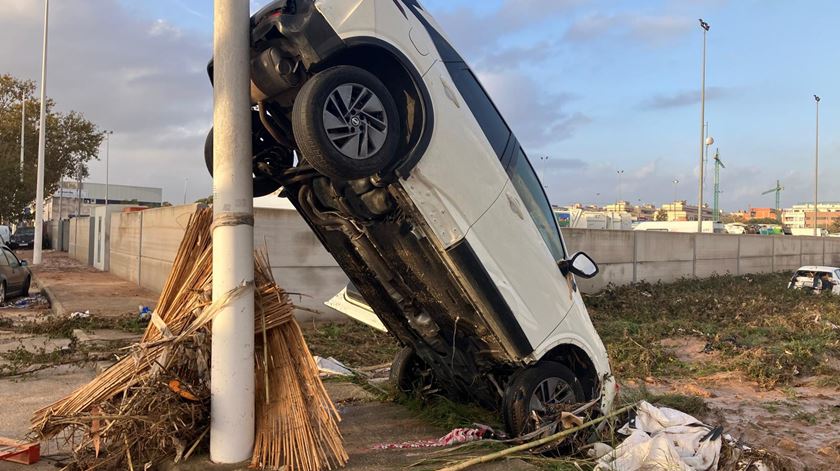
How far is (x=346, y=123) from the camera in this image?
325 cm

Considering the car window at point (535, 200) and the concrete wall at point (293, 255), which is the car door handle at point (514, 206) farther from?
the concrete wall at point (293, 255)

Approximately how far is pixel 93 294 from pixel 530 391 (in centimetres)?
1411

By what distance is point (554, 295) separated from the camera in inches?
172

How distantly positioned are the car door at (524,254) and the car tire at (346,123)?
840 mm

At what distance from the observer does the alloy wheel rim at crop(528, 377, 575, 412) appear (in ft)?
13.8

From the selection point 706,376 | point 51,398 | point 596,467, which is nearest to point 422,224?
point 596,467

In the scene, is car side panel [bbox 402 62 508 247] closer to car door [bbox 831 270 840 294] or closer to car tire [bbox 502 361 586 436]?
car tire [bbox 502 361 586 436]

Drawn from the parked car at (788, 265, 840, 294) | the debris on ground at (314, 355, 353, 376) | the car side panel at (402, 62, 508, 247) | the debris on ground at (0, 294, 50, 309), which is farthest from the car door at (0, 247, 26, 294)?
the parked car at (788, 265, 840, 294)

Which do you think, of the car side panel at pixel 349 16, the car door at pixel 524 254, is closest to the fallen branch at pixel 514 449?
the car door at pixel 524 254

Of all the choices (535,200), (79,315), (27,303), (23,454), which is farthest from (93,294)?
(535,200)

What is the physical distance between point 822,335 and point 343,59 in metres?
13.1

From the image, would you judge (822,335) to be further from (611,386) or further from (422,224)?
(422,224)

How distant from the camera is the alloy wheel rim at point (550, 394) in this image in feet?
13.8

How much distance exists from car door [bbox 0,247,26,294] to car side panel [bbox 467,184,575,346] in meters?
15.0
